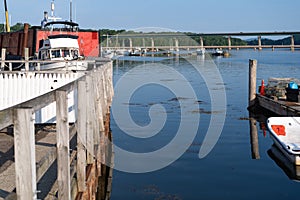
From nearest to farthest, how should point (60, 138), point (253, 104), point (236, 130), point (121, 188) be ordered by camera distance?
point (60, 138) → point (121, 188) → point (236, 130) → point (253, 104)

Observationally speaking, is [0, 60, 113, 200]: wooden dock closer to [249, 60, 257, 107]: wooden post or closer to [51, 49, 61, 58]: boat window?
[51, 49, 61, 58]: boat window

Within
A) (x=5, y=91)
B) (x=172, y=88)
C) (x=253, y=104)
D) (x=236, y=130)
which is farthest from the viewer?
(x=172, y=88)

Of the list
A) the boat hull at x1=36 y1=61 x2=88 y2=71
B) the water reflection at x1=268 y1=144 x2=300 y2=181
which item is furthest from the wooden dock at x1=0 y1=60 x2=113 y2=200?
A: the boat hull at x1=36 y1=61 x2=88 y2=71

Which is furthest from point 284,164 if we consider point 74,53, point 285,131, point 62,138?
point 74,53

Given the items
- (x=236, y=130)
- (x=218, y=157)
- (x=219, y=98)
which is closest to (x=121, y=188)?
(x=218, y=157)

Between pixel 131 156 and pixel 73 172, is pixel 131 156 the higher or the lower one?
the lower one

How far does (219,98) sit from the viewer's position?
110 feet

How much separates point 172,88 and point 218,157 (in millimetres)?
24468

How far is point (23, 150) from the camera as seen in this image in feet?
13.0

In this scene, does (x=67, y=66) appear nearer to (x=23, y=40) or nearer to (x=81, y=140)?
(x=81, y=140)

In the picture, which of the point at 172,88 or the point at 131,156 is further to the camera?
the point at 172,88

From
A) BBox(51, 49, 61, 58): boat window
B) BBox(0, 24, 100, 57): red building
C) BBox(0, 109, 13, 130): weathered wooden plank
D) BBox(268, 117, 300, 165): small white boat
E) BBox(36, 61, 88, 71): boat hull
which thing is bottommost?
BBox(268, 117, 300, 165): small white boat

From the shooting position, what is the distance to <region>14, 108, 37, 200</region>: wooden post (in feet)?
12.8

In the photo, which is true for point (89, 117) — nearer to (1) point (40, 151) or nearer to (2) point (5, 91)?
(1) point (40, 151)
